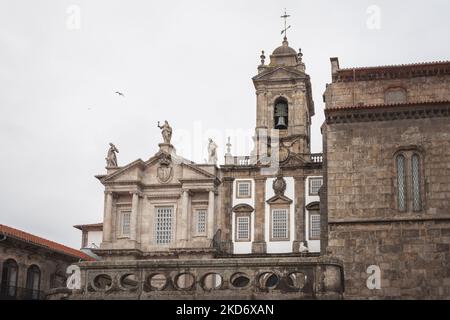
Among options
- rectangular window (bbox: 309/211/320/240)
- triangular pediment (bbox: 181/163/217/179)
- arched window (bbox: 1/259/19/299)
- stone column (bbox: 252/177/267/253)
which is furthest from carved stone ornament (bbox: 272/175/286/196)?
arched window (bbox: 1/259/19/299)

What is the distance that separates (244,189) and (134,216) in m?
6.48

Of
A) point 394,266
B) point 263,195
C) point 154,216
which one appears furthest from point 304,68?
point 394,266

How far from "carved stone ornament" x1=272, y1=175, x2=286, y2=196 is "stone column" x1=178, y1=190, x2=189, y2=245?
5.02 metres

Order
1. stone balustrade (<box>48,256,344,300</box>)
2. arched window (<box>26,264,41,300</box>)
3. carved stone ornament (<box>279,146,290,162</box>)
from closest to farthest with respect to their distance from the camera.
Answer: stone balustrade (<box>48,256,344,300</box>), arched window (<box>26,264,41,300</box>), carved stone ornament (<box>279,146,290,162</box>)

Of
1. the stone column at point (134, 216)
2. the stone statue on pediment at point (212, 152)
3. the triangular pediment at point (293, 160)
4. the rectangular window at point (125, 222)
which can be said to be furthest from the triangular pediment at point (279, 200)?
the rectangular window at point (125, 222)

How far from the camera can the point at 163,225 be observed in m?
42.4

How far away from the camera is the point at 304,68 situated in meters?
46.2

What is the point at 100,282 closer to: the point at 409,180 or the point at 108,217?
the point at 409,180

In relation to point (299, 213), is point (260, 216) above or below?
below

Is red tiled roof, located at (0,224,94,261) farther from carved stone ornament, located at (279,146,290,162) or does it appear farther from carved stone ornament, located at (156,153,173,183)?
carved stone ornament, located at (279,146,290,162)

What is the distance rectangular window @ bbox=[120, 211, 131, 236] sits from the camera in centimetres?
4244

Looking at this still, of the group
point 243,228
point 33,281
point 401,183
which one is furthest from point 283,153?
point 401,183

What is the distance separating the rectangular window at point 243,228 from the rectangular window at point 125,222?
640 centimetres

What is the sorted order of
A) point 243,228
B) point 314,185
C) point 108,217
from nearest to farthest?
point 314,185, point 243,228, point 108,217
